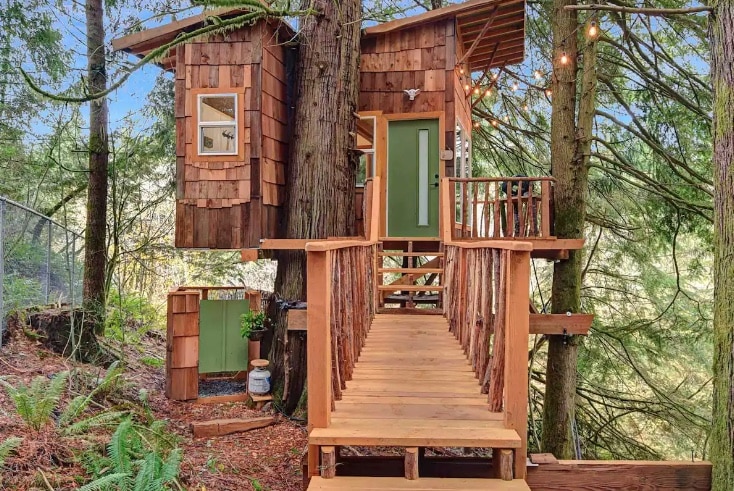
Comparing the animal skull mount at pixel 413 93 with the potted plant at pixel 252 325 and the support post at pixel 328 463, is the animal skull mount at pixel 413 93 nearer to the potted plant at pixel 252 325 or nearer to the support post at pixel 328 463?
the potted plant at pixel 252 325

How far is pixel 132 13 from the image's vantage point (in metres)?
7.63

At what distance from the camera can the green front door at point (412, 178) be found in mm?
7715

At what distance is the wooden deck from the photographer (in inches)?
90.5

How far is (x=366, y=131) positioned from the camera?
9.20m

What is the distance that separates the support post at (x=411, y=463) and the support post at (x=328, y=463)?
380 millimetres

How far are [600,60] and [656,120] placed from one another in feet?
4.51

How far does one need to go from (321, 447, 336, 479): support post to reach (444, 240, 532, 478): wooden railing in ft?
3.14

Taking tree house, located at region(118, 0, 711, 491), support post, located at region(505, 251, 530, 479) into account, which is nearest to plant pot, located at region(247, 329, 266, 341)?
tree house, located at region(118, 0, 711, 491)

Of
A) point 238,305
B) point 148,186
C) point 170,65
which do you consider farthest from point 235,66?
point 148,186

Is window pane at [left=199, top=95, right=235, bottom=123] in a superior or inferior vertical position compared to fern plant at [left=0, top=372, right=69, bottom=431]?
superior

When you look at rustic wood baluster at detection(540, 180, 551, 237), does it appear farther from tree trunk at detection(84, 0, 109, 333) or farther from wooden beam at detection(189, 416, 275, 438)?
tree trunk at detection(84, 0, 109, 333)

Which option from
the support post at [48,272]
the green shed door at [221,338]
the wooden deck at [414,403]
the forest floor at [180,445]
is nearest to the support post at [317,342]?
the wooden deck at [414,403]

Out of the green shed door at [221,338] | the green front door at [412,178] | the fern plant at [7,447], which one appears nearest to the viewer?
the fern plant at [7,447]

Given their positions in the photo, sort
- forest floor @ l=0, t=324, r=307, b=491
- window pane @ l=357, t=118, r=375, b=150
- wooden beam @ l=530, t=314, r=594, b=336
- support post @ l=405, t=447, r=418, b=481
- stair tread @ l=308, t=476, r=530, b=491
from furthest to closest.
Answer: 1. window pane @ l=357, t=118, r=375, b=150
2. wooden beam @ l=530, t=314, r=594, b=336
3. forest floor @ l=0, t=324, r=307, b=491
4. support post @ l=405, t=447, r=418, b=481
5. stair tread @ l=308, t=476, r=530, b=491
